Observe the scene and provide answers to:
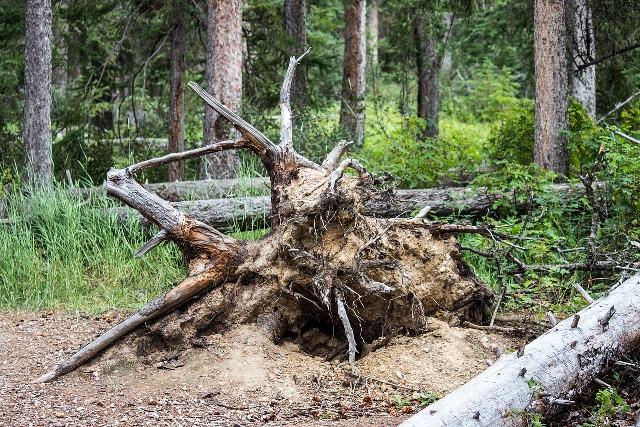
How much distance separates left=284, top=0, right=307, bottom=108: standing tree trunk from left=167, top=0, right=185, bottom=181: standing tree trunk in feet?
6.59

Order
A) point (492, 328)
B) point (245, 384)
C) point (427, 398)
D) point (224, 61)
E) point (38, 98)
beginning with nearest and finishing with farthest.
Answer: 1. point (427, 398)
2. point (245, 384)
3. point (492, 328)
4. point (38, 98)
5. point (224, 61)

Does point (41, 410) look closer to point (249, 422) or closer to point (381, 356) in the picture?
point (249, 422)

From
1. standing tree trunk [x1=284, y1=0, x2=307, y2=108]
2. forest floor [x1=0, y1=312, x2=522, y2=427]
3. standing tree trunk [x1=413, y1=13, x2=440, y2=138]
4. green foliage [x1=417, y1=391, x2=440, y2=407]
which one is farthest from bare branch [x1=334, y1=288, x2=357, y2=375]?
standing tree trunk [x1=413, y1=13, x2=440, y2=138]

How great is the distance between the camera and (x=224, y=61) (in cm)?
1232

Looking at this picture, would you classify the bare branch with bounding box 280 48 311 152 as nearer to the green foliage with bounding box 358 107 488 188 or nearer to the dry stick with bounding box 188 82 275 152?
the dry stick with bounding box 188 82 275 152

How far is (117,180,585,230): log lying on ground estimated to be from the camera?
985 cm

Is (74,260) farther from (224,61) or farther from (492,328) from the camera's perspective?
(492,328)

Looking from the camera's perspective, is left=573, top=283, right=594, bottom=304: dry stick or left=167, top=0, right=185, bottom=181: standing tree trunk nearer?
left=573, top=283, right=594, bottom=304: dry stick

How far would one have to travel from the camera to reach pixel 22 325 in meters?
8.14

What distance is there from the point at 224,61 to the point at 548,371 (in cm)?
810

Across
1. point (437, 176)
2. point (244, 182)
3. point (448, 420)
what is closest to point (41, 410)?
point (448, 420)

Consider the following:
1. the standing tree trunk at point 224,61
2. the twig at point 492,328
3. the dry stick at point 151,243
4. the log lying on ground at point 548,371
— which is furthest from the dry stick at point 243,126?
the standing tree trunk at point 224,61

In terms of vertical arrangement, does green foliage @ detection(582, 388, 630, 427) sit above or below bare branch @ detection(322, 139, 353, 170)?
below

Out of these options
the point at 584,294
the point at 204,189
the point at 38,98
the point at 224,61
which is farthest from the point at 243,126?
the point at 224,61
